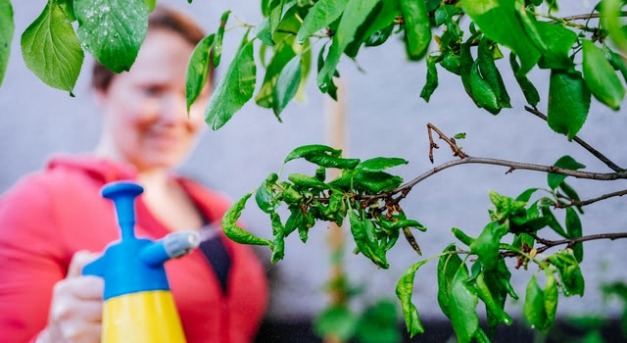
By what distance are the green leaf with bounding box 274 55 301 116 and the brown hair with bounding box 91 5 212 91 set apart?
49 cm

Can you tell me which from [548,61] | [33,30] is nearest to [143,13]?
[33,30]

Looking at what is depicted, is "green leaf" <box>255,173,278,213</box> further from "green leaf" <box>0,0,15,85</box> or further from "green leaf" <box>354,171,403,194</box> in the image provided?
"green leaf" <box>0,0,15,85</box>

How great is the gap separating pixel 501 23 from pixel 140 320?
0.44 metres

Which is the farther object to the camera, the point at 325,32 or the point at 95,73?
the point at 95,73

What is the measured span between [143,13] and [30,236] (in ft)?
2.14

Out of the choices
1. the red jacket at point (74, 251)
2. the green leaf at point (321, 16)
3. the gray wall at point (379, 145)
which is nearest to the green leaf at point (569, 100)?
the green leaf at point (321, 16)

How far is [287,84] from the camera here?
591 mm

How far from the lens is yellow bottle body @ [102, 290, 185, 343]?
2.21 feet

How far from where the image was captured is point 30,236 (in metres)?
0.98

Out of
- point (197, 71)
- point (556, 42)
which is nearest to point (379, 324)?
point (197, 71)

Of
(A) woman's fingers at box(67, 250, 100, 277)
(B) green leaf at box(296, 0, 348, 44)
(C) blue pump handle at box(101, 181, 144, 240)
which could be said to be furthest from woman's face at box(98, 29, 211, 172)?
(B) green leaf at box(296, 0, 348, 44)

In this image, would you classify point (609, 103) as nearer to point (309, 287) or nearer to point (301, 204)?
point (301, 204)

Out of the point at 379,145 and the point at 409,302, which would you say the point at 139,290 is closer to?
the point at 409,302

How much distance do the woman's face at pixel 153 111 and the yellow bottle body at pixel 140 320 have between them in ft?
1.26
